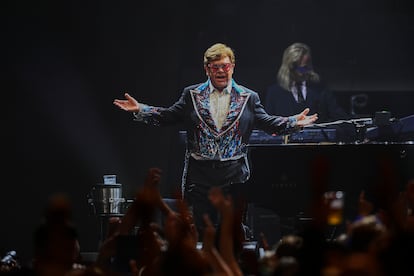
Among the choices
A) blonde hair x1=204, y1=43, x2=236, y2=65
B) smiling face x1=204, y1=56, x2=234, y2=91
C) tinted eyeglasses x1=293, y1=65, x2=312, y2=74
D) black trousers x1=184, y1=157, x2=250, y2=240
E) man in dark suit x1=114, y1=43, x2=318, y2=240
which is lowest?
black trousers x1=184, y1=157, x2=250, y2=240

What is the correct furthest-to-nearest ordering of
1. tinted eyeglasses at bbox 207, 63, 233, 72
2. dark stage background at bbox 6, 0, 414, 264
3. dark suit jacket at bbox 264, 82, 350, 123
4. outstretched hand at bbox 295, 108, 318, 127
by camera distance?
dark stage background at bbox 6, 0, 414, 264 → dark suit jacket at bbox 264, 82, 350, 123 → tinted eyeglasses at bbox 207, 63, 233, 72 → outstretched hand at bbox 295, 108, 318, 127

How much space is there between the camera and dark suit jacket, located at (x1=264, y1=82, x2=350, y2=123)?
9781 millimetres

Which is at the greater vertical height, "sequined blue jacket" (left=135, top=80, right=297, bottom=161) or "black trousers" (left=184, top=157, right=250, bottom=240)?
"sequined blue jacket" (left=135, top=80, right=297, bottom=161)

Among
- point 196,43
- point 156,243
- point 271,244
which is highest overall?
point 196,43

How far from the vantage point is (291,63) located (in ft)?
34.3

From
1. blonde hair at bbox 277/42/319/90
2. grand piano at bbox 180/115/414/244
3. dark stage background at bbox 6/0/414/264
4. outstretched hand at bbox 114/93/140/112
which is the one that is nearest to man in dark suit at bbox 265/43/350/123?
blonde hair at bbox 277/42/319/90

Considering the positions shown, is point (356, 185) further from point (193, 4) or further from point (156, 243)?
point (193, 4)

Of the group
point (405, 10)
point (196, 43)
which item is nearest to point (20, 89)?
point (196, 43)

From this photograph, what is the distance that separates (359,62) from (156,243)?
7314mm

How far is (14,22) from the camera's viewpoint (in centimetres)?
996

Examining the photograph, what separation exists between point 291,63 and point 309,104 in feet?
2.56

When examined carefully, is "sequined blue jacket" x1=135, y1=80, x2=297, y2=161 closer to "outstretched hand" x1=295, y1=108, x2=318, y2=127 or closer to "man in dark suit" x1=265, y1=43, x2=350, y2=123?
"outstretched hand" x1=295, y1=108, x2=318, y2=127

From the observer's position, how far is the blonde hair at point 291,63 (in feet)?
33.5

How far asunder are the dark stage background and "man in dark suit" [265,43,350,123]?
0.46m
